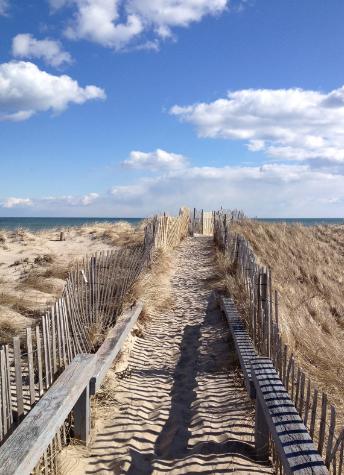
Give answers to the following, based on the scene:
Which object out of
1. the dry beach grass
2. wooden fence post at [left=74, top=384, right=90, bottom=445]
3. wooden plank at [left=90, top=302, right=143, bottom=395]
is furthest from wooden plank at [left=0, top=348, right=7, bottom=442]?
the dry beach grass

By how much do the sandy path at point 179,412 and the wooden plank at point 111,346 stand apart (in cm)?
34

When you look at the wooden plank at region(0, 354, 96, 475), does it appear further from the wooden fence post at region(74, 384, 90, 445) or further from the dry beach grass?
the dry beach grass

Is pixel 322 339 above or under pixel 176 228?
under

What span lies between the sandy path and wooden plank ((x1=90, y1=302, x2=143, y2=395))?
13.4 inches

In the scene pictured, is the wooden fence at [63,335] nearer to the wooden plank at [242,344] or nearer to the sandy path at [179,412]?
the sandy path at [179,412]

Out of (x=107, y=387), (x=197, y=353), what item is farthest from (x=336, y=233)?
(x=107, y=387)

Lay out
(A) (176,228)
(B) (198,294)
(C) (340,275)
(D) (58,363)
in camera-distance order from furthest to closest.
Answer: (A) (176,228), (C) (340,275), (B) (198,294), (D) (58,363)

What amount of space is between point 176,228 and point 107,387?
13.6m

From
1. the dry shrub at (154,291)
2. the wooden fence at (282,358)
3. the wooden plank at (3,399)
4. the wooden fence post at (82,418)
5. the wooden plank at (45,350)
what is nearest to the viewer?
the wooden plank at (3,399)

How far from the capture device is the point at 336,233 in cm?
2225

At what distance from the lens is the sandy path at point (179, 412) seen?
3.51 metres

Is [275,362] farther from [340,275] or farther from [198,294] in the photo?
[340,275]

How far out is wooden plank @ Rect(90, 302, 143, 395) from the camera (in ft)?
13.6

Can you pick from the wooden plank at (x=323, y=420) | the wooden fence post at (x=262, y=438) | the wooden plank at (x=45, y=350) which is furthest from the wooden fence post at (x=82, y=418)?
the wooden plank at (x=323, y=420)
